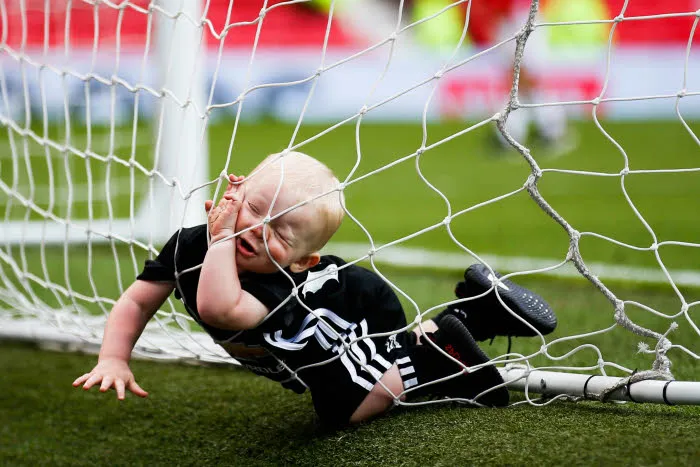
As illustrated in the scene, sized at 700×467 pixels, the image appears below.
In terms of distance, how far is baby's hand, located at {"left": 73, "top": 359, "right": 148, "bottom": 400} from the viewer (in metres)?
1.28

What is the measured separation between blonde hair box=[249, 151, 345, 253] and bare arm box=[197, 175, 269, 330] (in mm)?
77

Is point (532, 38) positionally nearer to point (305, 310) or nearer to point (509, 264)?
point (509, 264)

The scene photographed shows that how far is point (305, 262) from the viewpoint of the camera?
4.44 feet

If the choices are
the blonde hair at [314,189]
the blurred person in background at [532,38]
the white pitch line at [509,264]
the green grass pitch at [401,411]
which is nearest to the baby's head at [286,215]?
the blonde hair at [314,189]

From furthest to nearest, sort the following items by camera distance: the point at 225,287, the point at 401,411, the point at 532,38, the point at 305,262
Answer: the point at 532,38 → the point at 401,411 → the point at 305,262 → the point at 225,287

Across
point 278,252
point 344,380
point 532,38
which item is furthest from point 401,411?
point 532,38

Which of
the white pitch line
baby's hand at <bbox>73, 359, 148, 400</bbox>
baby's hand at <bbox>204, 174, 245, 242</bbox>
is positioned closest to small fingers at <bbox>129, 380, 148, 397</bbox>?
baby's hand at <bbox>73, 359, 148, 400</bbox>

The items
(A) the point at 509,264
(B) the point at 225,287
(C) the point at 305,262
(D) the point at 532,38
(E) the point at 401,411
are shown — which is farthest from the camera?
(D) the point at 532,38

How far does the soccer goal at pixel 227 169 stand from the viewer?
1381 mm

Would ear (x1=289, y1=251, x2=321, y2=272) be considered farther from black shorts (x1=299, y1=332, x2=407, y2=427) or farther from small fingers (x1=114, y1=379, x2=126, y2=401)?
small fingers (x1=114, y1=379, x2=126, y2=401)

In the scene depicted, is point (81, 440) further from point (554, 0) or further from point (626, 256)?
point (554, 0)

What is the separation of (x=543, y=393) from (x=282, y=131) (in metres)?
6.41

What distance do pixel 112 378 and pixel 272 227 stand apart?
1.03 feet

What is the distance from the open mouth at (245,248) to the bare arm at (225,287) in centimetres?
2
